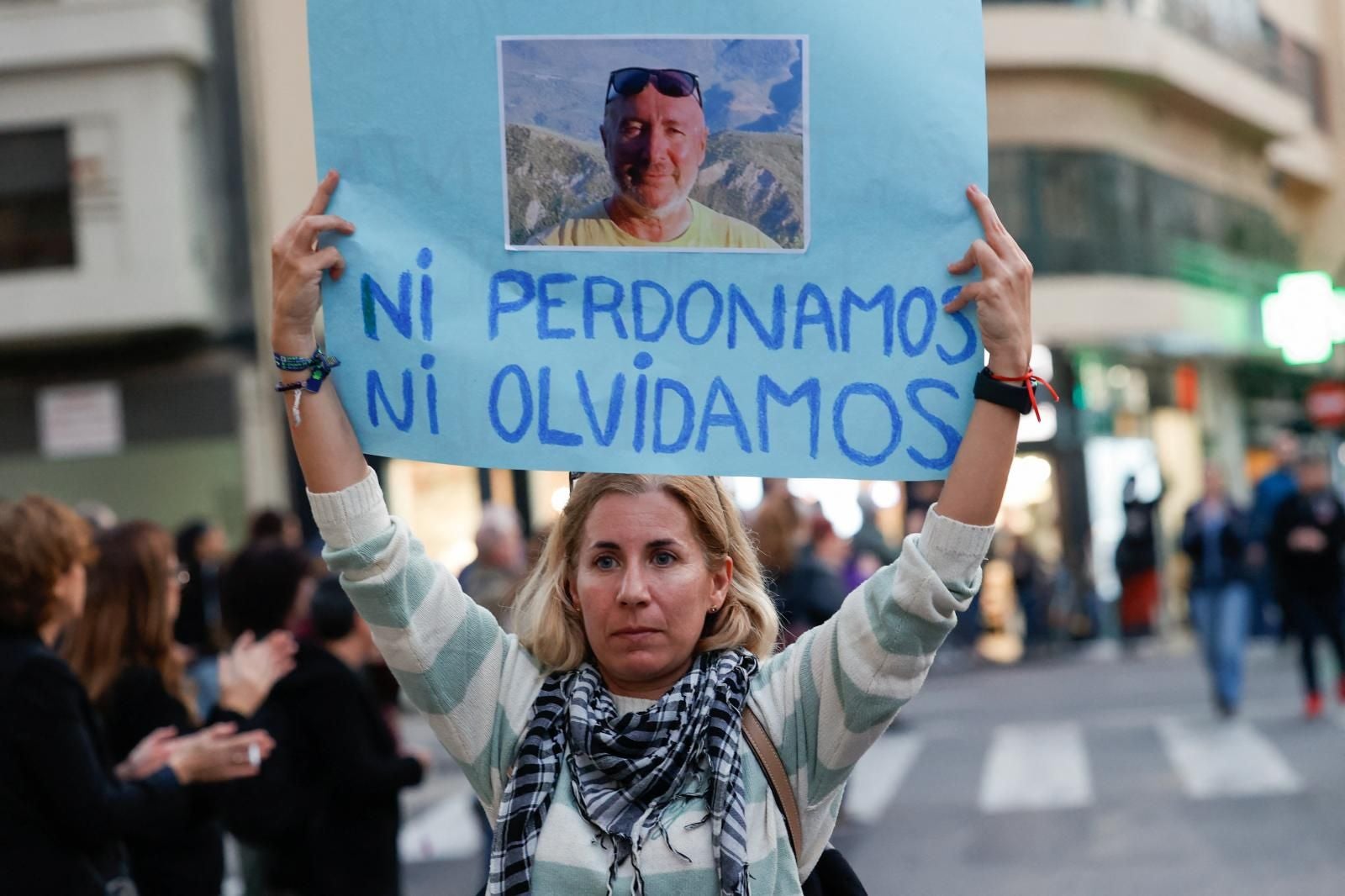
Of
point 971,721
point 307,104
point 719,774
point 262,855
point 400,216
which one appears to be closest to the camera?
point 719,774

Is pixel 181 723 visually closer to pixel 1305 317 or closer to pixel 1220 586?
pixel 1220 586

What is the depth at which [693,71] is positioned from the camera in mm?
2869

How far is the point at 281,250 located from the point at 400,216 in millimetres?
200

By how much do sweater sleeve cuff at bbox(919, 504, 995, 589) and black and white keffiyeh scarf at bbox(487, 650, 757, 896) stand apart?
1.23 ft

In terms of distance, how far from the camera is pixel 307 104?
854 inches

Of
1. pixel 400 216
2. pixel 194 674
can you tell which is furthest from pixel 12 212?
pixel 400 216

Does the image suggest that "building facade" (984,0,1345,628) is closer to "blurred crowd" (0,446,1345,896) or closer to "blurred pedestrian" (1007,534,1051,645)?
"blurred pedestrian" (1007,534,1051,645)

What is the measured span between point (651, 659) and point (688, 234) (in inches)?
25.9

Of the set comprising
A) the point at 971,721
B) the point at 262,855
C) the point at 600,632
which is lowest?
the point at 971,721

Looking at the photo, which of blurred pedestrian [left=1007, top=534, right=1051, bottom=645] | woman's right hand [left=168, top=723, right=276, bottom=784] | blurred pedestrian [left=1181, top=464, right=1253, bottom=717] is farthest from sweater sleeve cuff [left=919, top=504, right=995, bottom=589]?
blurred pedestrian [left=1007, top=534, right=1051, bottom=645]

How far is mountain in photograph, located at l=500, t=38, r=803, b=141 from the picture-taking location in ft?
9.38

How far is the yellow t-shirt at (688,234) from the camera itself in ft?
9.46

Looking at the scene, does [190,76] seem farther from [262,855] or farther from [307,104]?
[262,855]

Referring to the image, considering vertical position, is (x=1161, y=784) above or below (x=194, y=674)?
below
